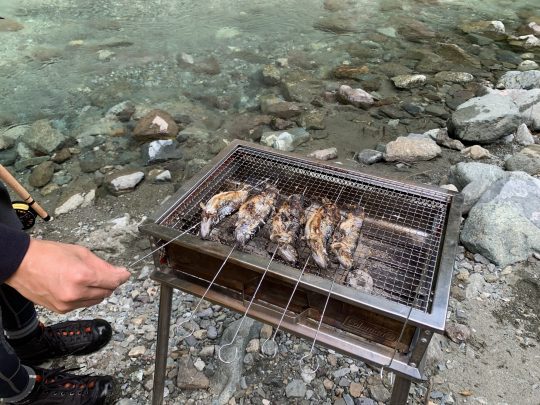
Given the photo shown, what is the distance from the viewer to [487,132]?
5.75 metres

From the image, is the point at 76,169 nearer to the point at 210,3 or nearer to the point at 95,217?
the point at 95,217

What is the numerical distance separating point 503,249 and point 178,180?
3921 millimetres

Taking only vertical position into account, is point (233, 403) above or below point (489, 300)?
below

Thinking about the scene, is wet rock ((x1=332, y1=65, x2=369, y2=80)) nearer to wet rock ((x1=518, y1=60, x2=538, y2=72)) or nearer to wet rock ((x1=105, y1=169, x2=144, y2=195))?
wet rock ((x1=518, y1=60, x2=538, y2=72))

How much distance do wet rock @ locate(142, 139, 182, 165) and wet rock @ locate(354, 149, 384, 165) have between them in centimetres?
262

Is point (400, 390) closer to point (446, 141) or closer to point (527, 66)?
point (446, 141)

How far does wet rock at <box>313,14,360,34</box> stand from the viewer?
401 inches

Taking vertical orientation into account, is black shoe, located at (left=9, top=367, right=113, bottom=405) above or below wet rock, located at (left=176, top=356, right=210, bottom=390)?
above

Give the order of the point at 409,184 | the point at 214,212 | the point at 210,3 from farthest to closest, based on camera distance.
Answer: the point at 210,3 → the point at 409,184 → the point at 214,212

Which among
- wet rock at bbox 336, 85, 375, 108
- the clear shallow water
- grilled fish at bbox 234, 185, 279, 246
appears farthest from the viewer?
the clear shallow water

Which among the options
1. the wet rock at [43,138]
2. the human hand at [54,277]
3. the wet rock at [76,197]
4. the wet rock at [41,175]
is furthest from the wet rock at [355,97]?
the human hand at [54,277]

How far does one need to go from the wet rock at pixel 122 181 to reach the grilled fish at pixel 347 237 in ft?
11.7

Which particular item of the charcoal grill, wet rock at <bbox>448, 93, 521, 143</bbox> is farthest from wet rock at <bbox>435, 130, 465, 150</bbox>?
the charcoal grill

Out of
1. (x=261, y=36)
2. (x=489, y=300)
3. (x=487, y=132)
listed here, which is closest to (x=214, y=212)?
(x=489, y=300)
